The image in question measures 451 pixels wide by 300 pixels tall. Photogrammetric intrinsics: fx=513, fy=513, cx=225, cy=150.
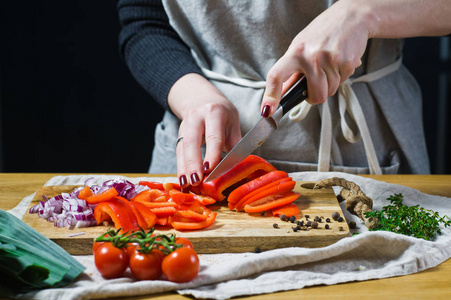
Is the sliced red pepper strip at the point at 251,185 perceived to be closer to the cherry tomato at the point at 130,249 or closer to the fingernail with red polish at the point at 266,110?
the fingernail with red polish at the point at 266,110

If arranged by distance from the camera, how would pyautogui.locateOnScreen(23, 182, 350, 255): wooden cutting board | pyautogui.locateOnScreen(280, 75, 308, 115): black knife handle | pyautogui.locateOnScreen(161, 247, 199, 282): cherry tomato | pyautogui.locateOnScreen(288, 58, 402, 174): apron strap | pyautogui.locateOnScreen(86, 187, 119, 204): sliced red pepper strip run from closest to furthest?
pyautogui.locateOnScreen(161, 247, 199, 282): cherry tomato < pyautogui.locateOnScreen(23, 182, 350, 255): wooden cutting board < pyautogui.locateOnScreen(86, 187, 119, 204): sliced red pepper strip < pyautogui.locateOnScreen(280, 75, 308, 115): black knife handle < pyautogui.locateOnScreen(288, 58, 402, 174): apron strap

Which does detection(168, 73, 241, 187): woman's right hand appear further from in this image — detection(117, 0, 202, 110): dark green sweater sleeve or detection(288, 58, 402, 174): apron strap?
detection(288, 58, 402, 174): apron strap

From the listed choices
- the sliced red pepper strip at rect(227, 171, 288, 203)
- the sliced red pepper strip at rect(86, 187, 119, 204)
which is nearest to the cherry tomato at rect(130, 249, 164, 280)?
the sliced red pepper strip at rect(86, 187, 119, 204)

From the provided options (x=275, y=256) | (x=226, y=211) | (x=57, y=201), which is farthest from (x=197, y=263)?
(x=57, y=201)

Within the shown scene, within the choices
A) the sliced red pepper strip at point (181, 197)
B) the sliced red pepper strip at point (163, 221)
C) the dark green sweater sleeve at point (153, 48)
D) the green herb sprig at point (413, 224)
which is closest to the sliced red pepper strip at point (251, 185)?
the sliced red pepper strip at point (181, 197)

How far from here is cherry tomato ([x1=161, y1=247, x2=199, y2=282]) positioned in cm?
111

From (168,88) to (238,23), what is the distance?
0.39 m

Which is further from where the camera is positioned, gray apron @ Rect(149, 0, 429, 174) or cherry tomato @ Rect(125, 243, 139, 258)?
gray apron @ Rect(149, 0, 429, 174)

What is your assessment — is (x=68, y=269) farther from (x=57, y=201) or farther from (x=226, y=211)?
(x=226, y=211)

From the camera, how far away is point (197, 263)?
1143mm

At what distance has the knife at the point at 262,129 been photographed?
159cm

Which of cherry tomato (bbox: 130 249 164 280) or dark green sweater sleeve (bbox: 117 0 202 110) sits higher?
dark green sweater sleeve (bbox: 117 0 202 110)

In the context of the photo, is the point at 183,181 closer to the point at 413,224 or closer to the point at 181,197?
the point at 181,197

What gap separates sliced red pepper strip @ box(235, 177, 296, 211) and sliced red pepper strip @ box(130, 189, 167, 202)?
→ 247 millimetres
